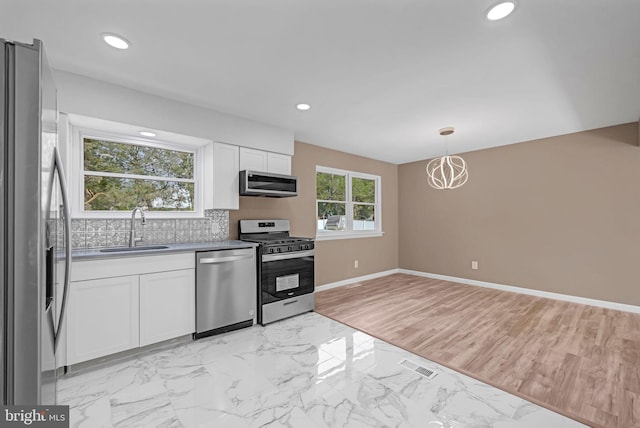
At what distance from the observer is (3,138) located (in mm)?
850

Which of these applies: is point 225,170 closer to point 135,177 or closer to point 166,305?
point 135,177

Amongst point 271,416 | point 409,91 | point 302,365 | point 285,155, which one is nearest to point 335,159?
point 285,155

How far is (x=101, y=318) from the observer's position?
2.25 metres

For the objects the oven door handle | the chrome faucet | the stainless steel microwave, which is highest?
the stainless steel microwave

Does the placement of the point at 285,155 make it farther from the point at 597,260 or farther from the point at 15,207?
the point at 597,260

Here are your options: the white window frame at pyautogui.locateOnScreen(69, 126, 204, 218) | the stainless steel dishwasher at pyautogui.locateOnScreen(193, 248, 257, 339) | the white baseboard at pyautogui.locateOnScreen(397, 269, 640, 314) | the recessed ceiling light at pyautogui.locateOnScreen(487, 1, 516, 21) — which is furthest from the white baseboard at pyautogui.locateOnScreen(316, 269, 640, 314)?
the recessed ceiling light at pyautogui.locateOnScreen(487, 1, 516, 21)

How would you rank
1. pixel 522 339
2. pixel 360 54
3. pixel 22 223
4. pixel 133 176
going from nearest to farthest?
pixel 22 223 → pixel 360 54 → pixel 522 339 → pixel 133 176

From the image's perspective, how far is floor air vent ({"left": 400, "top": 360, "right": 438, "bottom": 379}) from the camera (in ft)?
7.05

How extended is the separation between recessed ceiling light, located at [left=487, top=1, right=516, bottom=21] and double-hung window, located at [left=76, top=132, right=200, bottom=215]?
3.13m

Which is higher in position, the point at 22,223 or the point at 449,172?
the point at 449,172

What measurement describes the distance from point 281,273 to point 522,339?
2.57 metres

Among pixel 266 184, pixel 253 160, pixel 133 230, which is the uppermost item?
pixel 253 160

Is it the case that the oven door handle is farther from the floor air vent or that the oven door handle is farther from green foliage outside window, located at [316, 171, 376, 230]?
the floor air vent

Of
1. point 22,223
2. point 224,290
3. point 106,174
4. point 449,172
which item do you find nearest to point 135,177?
point 106,174
